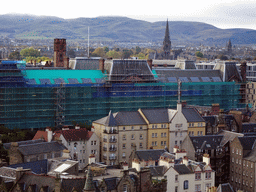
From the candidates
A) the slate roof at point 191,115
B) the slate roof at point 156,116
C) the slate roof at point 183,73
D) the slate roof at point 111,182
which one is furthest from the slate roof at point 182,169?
the slate roof at point 183,73

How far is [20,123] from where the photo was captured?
142 meters

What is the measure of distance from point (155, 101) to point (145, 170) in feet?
263

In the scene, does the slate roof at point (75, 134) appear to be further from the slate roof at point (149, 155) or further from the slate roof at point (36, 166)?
the slate roof at point (36, 166)

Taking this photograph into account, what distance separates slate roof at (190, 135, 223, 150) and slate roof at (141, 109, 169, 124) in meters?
12.0

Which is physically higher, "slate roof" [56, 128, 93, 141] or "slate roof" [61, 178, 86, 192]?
"slate roof" [61, 178, 86, 192]

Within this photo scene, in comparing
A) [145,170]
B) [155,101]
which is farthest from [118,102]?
[145,170]

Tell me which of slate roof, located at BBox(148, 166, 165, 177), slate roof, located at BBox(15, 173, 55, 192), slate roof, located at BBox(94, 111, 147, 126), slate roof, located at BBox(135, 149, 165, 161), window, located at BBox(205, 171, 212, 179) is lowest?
window, located at BBox(205, 171, 212, 179)

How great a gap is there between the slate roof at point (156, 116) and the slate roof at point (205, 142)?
39.3 ft

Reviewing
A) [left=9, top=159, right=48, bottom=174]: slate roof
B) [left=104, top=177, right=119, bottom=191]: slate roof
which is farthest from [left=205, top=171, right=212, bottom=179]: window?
[left=9, top=159, right=48, bottom=174]: slate roof

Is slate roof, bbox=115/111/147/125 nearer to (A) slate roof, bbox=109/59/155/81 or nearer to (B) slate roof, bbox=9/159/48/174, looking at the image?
(B) slate roof, bbox=9/159/48/174

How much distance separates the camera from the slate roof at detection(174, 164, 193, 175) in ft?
298

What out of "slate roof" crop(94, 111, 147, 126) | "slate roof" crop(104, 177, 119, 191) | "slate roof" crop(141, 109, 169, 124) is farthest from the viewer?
"slate roof" crop(141, 109, 169, 124)

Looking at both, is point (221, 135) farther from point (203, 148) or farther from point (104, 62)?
point (104, 62)

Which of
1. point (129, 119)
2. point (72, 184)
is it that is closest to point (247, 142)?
point (129, 119)
